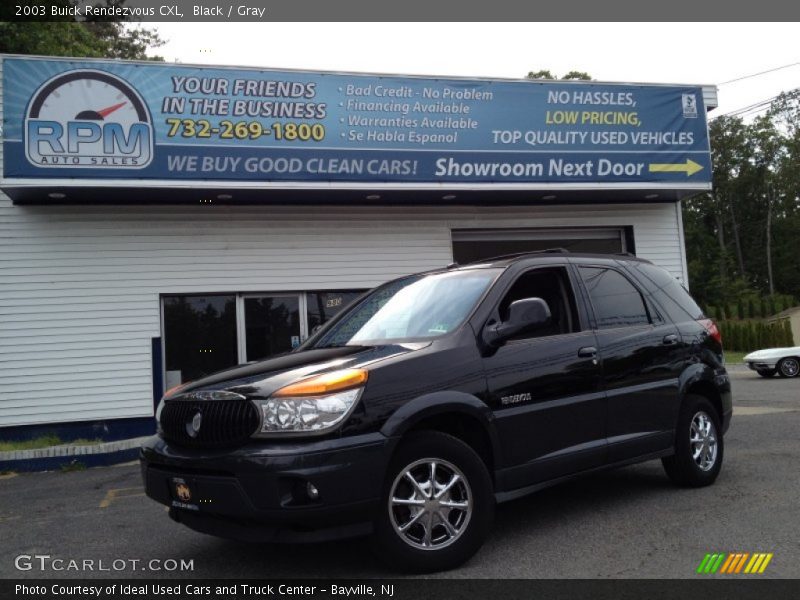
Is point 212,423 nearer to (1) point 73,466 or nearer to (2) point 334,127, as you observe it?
(1) point 73,466

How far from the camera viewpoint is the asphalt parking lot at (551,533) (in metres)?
4.23

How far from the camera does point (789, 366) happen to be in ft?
60.3

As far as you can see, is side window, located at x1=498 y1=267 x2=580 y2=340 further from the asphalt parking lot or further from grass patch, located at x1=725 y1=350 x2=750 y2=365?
grass patch, located at x1=725 y1=350 x2=750 y2=365

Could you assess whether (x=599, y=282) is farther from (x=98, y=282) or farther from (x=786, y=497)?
(x=98, y=282)

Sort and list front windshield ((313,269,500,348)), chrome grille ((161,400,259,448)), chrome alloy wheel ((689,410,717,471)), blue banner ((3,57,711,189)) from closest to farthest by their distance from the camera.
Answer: chrome grille ((161,400,259,448)), front windshield ((313,269,500,348)), chrome alloy wheel ((689,410,717,471)), blue banner ((3,57,711,189))

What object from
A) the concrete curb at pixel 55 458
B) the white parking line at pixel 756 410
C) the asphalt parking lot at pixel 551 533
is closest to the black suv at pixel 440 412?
the asphalt parking lot at pixel 551 533

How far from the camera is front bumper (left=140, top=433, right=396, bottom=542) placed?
367cm

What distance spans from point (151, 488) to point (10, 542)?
73.8 inches

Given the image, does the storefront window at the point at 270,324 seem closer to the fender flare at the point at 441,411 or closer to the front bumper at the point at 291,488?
the fender flare at the point at 441,411

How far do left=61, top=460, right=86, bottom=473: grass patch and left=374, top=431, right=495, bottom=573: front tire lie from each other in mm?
6235

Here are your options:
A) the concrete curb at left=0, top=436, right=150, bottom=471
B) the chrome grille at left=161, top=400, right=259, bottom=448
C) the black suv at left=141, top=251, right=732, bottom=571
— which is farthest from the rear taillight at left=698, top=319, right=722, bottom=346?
the concrete curb at left=0, top=436, right=150, bottom=471

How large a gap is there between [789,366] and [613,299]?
1528 centimetres

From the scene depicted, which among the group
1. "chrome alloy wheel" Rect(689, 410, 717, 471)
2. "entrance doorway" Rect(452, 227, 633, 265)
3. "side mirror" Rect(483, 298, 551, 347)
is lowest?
"chrome alloy wheel" Rect(689, 410, 717, 471)

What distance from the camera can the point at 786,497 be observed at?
557 centimetres
